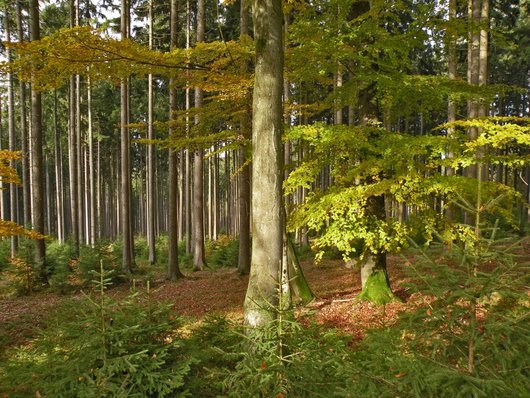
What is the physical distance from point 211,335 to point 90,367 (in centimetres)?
210

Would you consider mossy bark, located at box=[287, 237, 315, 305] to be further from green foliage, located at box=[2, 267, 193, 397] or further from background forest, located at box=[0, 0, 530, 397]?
green foliage, located at box=[2, 267, 193, 397]

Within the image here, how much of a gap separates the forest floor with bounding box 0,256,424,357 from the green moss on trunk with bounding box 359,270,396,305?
0.17 metres

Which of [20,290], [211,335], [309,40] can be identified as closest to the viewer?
[211,335]

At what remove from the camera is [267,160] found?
17.3ft

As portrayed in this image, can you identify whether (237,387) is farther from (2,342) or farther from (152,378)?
(2,342)

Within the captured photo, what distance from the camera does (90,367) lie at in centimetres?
353

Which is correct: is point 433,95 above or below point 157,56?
below

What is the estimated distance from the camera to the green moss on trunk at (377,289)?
8.98 metres

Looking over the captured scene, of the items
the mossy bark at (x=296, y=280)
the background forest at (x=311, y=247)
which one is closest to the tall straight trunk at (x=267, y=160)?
the background forest at (x=311, y=247)

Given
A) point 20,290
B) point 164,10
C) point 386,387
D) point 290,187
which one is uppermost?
point 164,10

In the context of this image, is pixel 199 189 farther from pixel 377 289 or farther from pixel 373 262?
pixel 377 289

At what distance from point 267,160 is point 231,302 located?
23.2ft

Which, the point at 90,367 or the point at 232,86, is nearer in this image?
the point at 90,367

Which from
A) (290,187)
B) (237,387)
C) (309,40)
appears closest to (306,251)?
(290,187)
